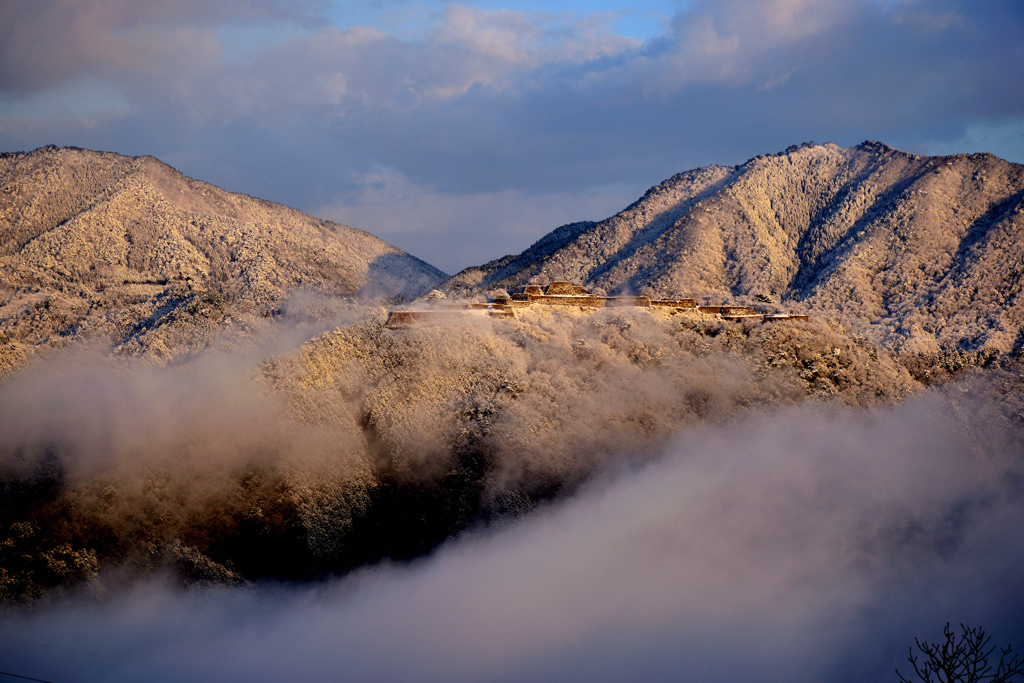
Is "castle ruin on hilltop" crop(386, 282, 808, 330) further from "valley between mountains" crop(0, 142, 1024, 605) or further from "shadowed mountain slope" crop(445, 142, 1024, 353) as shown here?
"shadowed mountain slope" crop(445, 142, 1024, 353)

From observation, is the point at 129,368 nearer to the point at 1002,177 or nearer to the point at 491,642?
the point at 491,642

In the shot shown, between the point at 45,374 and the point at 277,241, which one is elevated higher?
the point at 277,241

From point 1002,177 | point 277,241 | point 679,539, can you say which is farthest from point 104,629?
point 1002,177

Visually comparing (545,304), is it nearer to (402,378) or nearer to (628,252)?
(402,378)

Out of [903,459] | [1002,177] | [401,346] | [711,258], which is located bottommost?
[903,459]

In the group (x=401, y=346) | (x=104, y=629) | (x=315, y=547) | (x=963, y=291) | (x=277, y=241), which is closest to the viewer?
(x=104, y=629)

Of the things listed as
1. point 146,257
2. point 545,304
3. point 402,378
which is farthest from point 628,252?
point 146,257

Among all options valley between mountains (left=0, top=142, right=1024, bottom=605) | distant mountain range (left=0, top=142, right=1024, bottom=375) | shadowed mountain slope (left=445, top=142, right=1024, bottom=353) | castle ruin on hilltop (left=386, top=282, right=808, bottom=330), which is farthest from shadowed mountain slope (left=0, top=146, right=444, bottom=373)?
shadowed mountain slope (left=445, top=142, right=1024, bottom=353)
